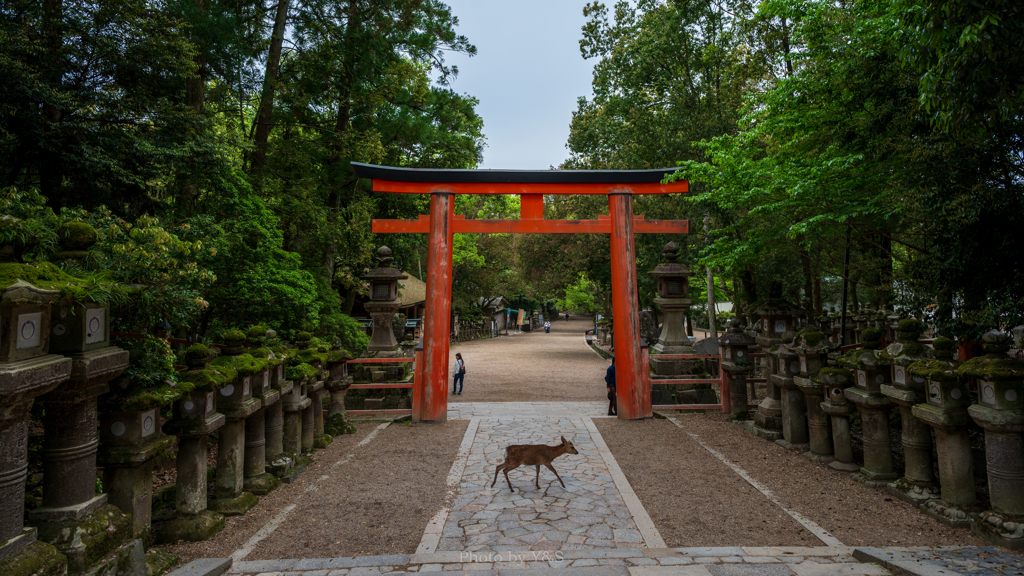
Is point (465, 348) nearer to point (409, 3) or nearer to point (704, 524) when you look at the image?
point (409, 3)

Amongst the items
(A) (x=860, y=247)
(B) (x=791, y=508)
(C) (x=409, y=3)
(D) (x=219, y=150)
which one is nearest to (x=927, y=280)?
(B) (x=791, y=508)

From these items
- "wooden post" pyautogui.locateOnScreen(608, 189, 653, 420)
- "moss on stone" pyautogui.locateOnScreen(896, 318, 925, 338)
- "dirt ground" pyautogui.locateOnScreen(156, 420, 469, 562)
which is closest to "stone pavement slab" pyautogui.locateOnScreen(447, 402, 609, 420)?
"wooden post" pyautogui.locateOnScreen(608, 189, 653, 420)

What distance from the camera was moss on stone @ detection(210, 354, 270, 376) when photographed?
4.95 metres

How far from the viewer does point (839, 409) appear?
602 cm

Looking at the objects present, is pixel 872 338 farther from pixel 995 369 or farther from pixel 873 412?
pixel 995 369

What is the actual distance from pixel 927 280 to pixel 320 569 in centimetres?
742

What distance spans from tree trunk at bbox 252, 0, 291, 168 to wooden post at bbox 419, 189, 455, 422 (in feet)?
14.8

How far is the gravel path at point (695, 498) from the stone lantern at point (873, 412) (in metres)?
1.38

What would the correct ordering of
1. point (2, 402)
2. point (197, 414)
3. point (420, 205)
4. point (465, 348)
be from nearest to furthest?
point (2, 402) → point (197, 414) → point (420, 205) → point (465, 348)

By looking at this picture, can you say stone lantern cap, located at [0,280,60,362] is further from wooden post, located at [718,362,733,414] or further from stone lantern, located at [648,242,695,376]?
stone lantern, located at [648,242,695,376]

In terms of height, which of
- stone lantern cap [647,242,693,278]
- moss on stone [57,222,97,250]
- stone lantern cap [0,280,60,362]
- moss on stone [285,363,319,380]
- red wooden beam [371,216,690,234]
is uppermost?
red wooden beam [371,216,690,234]

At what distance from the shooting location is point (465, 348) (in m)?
26.6

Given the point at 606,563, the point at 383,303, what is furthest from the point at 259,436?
the point at 383,303

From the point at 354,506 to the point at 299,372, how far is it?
2107 millimetres
